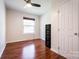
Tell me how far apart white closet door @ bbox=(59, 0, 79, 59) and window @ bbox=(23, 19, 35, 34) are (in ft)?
12.4

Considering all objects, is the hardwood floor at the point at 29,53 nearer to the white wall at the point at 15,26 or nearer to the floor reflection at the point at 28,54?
the floor reflection at the point at 28,54

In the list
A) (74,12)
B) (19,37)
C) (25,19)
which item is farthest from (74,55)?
(25,19)

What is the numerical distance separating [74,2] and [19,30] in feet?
14.9

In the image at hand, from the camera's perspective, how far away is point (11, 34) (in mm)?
4977

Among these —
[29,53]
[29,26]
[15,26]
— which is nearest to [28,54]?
[29,53]

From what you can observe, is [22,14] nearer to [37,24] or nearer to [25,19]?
[25,19]

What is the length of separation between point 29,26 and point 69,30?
4.33 metres

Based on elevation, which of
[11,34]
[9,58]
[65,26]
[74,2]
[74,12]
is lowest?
[9,58]

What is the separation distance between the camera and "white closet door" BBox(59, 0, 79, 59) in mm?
2082

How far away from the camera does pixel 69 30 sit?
7.61 ft

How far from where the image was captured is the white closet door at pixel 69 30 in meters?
2.08

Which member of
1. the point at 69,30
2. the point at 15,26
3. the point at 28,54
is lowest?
the point at 28,54

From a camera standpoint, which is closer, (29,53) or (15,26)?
(29,53)

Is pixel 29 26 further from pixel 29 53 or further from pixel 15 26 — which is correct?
pixel 29 53
